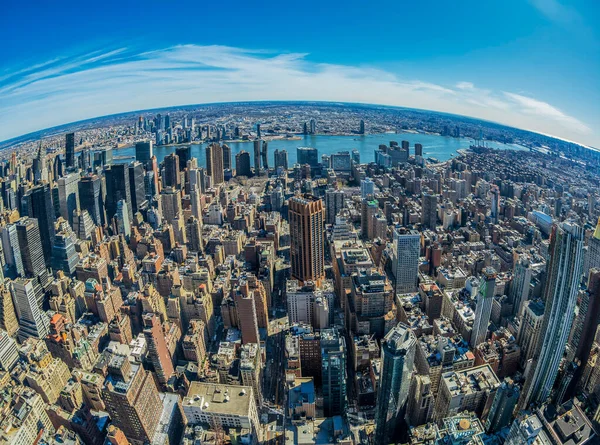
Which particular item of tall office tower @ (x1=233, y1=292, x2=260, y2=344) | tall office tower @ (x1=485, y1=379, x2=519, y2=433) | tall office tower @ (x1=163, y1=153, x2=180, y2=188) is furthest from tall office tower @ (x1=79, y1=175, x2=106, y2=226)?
tall office tower @ (x1=485, y1=379, x2=519, y2=433)

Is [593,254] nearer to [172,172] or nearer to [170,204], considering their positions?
[170,204]

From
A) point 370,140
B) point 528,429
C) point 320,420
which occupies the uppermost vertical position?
point 370,140

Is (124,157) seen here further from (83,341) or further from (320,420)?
(320,420)

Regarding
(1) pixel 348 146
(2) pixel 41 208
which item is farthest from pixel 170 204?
(1) pixel 348 146

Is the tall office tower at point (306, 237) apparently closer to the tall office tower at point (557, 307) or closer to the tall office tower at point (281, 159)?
the tall office tower at point (557, 307)

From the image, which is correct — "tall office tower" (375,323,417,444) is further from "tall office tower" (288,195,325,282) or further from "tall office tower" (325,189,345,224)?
"tall office tower" (325,189,345,224)

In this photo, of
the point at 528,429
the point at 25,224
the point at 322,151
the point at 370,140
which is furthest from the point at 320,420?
the point at 370,140
